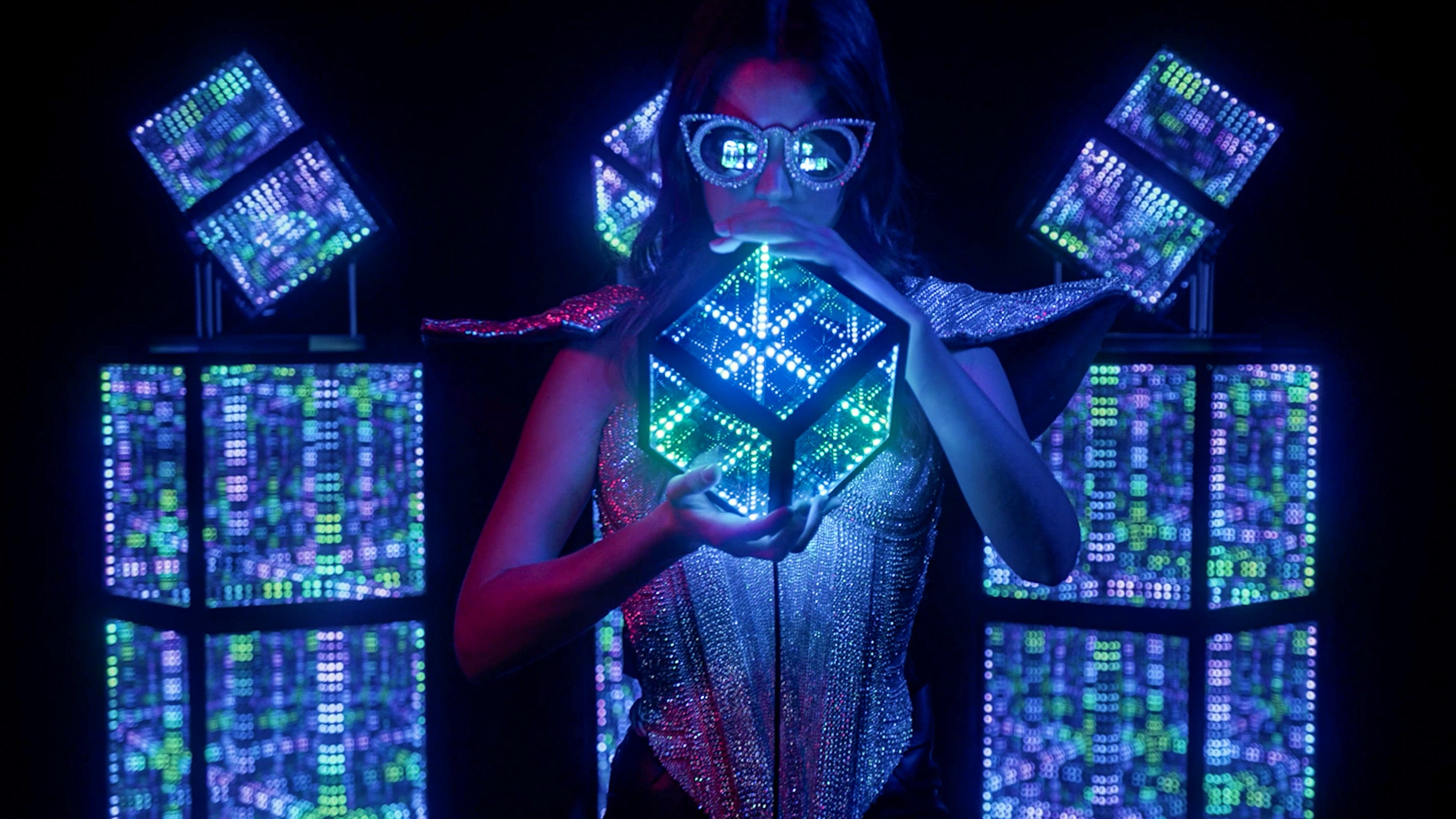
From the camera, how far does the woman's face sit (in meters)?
0.96

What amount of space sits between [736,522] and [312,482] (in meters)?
1.74

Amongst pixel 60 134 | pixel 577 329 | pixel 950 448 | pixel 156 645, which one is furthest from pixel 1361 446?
pixel 60 134

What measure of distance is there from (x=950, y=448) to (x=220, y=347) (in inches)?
70.7

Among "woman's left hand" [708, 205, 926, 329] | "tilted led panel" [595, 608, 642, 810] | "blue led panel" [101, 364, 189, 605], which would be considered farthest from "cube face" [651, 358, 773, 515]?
"blue led panel" [101, 364, 189, 605]

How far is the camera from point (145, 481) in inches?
85.3

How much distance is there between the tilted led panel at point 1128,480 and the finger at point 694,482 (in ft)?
5.17

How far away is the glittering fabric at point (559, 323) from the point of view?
3.36 ft

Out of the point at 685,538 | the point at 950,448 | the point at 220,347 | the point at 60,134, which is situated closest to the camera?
the point at 685,538

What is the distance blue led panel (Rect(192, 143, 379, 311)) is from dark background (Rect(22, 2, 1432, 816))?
0.33 metres

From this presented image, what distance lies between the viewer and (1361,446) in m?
2.60

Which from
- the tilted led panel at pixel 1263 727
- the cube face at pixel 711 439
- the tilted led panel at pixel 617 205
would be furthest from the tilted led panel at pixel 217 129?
the tilted led panel at pixel 1263 727

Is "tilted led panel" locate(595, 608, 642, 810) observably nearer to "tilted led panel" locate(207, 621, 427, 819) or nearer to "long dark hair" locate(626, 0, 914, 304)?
"tilted led panel" locate(207, 621, 427, 819)

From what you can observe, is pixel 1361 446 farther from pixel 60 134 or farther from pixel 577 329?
pixel 60 134

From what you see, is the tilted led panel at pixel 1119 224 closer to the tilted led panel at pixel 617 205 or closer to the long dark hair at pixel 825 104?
the tilted led panel at pixel 617 205
